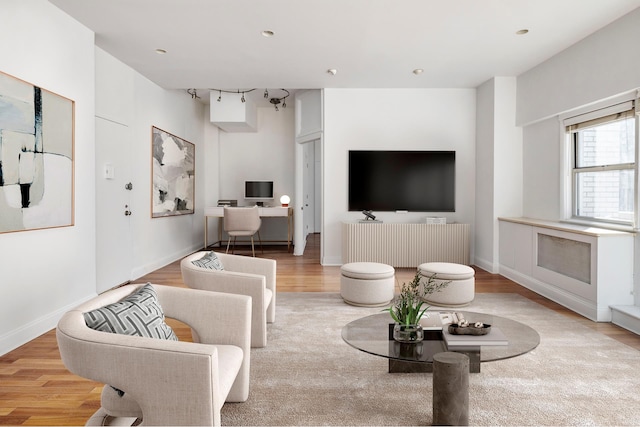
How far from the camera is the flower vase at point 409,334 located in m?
2.21

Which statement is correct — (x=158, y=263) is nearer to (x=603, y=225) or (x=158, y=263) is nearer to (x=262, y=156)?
(x=262, y=156)

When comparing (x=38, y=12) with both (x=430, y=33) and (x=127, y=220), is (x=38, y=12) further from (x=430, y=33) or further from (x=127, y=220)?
(x=430, y=33)

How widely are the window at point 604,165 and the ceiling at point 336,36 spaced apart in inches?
34.8

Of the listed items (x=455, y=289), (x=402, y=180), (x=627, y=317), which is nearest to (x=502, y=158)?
(x=402, y=180)

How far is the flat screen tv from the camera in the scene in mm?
6230

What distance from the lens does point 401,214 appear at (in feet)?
20.7

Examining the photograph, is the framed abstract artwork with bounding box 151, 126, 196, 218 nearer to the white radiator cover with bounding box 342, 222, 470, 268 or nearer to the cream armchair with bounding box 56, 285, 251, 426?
the white radiator cover with bounding box 342, 222, 470, 268

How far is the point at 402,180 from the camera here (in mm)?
6273

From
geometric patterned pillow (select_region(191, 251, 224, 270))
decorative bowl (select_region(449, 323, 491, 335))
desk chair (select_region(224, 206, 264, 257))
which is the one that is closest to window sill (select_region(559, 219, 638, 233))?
decorative bowl (select_region(449, 323, 491, 335))

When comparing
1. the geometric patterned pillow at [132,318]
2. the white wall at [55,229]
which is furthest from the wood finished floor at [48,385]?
the geometric patterned pillow at [132,318]

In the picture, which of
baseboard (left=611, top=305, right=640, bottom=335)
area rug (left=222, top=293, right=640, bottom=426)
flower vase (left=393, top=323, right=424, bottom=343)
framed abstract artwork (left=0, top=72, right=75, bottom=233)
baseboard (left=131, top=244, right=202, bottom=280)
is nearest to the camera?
area rug (left=222, top=293, right=640, bottom=426)

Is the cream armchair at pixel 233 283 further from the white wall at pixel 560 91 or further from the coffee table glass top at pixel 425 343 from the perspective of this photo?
the white wall at pixel 560 91

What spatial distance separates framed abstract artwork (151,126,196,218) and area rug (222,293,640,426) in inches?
141

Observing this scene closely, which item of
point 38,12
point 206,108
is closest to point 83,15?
point 38,12
